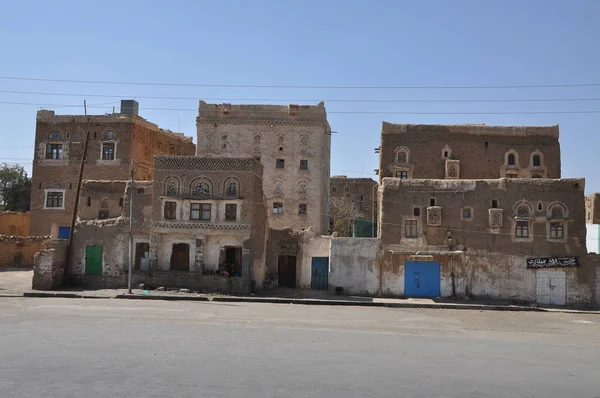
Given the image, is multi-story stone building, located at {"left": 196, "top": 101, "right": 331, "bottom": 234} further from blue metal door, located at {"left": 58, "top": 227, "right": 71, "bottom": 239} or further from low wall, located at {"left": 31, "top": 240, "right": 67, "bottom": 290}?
low wall, located at {"left": 31, "top": 240, "right": 67, "bottom": 290}

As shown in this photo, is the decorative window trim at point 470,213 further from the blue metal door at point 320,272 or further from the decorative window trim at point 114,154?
the decorative window trim at point 114,154

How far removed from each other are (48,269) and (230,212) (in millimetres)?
9804

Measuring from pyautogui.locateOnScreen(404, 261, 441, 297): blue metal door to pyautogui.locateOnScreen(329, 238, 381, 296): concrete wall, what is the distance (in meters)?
1.60

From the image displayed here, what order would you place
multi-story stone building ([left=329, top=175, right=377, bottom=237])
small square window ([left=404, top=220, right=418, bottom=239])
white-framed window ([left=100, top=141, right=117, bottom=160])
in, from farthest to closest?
1. multi-story stone building ([left=329, top=175, right=377, bottom=237])
2. white-framed window ([left=100, top=141, right=117, bottom=160])
3. small square window ([left=404, top=220, right=418, bottom=239])

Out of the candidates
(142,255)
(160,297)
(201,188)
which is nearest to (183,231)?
(201,188)

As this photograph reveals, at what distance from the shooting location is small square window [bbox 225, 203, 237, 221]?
1373 inches

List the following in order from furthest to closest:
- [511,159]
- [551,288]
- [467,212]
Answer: [511,159]
[467,212]
[551,288]

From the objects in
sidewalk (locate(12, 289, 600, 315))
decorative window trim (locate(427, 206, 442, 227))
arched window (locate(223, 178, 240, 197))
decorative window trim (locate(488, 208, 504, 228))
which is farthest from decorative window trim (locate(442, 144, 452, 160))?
arched window (locate(223, 178, 240, 197))

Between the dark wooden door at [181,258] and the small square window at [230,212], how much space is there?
9.05ft

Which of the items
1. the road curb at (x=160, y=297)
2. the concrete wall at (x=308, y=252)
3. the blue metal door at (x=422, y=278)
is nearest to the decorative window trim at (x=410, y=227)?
the blue metal door at (x=422, y=278)

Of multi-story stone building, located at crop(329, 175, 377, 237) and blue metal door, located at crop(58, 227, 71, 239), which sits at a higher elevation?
multi-story stone building, located at crop(329, 175, 377, 237)

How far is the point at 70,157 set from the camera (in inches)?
1822

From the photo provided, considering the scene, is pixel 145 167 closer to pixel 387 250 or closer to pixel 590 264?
pixel 387 250

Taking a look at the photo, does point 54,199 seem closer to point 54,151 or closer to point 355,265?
point 54,151
